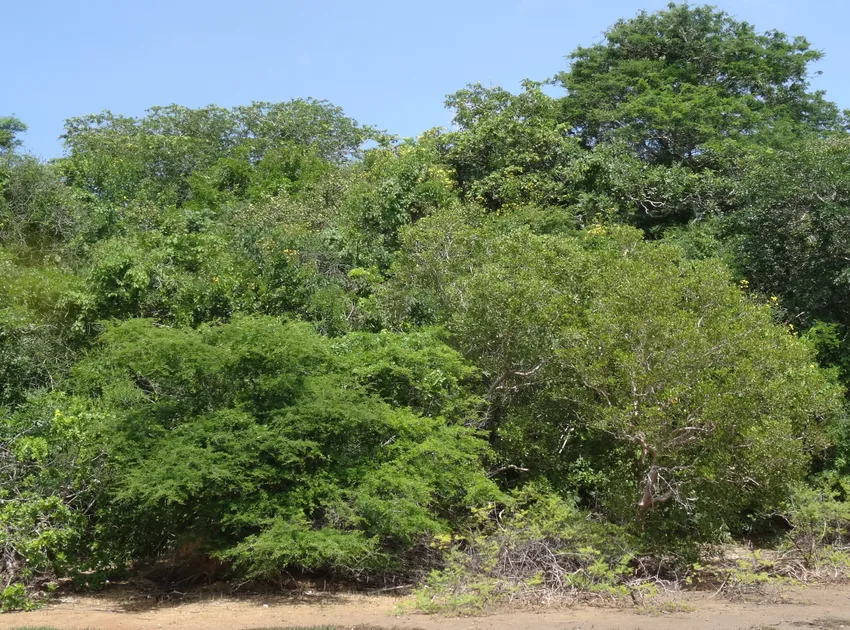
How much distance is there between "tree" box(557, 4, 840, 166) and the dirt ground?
1785 cm

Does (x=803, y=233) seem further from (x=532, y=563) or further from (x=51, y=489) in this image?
(x=51, y=489)

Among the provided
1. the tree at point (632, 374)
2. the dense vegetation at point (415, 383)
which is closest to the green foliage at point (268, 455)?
the dense vegetation at point (415, 383)

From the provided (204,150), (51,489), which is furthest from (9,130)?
(51,489)

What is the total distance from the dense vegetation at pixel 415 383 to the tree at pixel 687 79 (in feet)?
19.1

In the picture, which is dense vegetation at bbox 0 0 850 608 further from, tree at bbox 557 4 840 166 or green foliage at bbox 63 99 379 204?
tree at bbox 557 4 840 166

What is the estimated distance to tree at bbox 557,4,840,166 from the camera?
91.6ft

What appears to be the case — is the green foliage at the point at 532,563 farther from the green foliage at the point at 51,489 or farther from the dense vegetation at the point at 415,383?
the green foliage at the point at 51,489

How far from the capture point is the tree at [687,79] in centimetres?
2791

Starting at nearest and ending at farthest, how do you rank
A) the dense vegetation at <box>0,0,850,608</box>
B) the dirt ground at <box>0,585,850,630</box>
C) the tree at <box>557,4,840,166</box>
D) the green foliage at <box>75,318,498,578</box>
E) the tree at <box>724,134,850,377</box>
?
the dirt ground at <box>0,585,850,630</box> → the green foliage at <box>75,318,498,578</box> → the dense vegetation at <box>0,0,850,608</box> → the tree at <box>724,134,850,377</box> → the tree at <box>557,4,840,166</box>

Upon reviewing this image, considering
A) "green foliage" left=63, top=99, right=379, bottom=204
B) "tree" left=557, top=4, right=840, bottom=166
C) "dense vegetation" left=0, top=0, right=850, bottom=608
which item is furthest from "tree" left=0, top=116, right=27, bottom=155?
"tree" left=557, top=4, right=840, bottom=166

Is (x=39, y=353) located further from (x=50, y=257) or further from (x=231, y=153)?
(x=231, y=153)

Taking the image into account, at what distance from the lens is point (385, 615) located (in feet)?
40.0

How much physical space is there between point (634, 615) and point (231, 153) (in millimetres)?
25676

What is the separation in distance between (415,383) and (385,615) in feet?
13.8
